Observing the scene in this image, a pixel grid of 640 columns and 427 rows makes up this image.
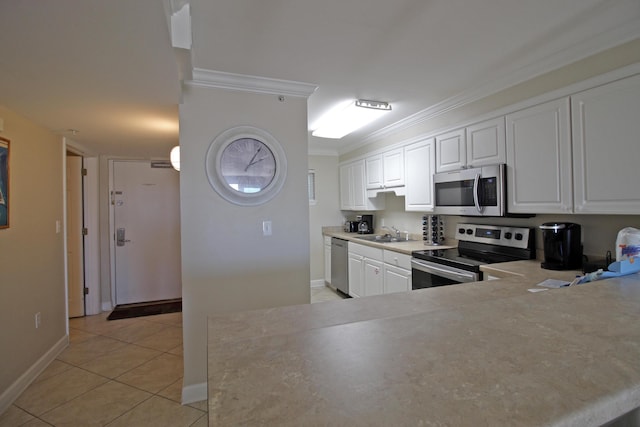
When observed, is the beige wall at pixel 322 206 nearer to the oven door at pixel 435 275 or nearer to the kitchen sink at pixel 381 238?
the kitchen sink at pixel 381 238

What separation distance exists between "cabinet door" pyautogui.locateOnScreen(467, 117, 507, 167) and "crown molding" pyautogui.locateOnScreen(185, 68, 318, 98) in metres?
1.43

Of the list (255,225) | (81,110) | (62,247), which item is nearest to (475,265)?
(255,225)

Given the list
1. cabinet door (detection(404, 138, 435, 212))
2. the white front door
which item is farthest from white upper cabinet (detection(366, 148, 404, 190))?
the white front door

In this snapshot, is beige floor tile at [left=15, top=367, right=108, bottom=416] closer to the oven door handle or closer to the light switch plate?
the light switch plate

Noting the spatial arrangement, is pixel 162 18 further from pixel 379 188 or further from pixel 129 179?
pixel 129 179

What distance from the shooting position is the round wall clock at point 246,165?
2242 millimetres

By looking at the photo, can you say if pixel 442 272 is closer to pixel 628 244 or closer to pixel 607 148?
pixel 628 244

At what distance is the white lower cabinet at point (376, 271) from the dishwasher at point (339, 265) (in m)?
0.12

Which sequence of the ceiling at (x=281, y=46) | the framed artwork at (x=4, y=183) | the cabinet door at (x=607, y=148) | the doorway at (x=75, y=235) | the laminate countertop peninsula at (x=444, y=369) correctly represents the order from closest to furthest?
the laminate countertop peninsula at (x=444, y=369) < the ceiling at (x=281, y=46) < the cabinet door at (x=607, y=148) < the framed artwork at (x=4, y=183) < the doorway at (x=75, y=235)

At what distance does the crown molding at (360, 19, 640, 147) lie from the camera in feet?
5.80

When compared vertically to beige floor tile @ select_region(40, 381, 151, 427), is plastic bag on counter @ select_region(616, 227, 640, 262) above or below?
above

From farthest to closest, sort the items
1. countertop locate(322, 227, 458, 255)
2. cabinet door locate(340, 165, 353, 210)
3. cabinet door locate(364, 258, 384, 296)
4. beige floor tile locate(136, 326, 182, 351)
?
cabinet door locate(340, 165, 353, 210)
cabinet door locate(364, 258, 384, 296)
countertop locate(322, 227, 458, 255)
beige floor tile locate(136, 326, 182, 351)

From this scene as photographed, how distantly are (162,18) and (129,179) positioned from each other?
3652 mm

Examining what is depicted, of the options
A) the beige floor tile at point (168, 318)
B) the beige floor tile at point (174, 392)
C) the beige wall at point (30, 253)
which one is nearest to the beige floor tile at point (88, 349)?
the beige wall at point (30, 253)
